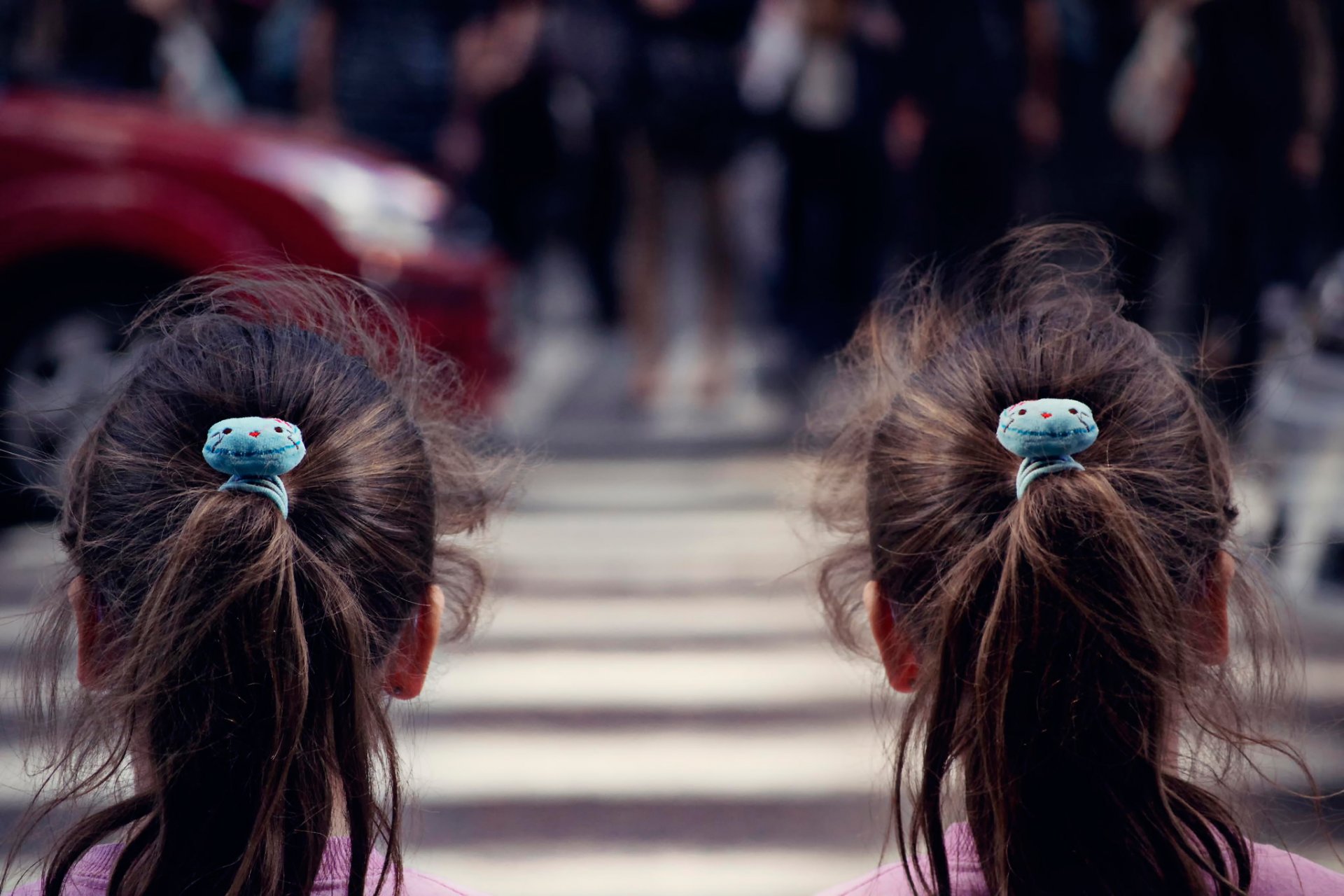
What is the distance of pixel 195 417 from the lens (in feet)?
5.15

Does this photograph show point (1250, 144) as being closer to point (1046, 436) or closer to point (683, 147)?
point (683, 147)

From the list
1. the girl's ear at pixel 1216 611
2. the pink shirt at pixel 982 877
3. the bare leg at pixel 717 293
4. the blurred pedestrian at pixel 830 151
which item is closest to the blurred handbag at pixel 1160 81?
the blurred pedestrian at pixel 830 151

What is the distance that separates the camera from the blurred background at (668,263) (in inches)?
139

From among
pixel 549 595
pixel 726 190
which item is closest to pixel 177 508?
pixel 549 595

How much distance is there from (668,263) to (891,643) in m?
9.41

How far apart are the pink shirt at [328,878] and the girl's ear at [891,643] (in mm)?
547

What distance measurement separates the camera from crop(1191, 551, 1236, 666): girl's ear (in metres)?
1.61

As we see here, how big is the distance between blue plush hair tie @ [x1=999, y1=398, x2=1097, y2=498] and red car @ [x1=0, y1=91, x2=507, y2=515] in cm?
368

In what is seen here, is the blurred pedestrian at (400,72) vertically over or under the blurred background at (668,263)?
over

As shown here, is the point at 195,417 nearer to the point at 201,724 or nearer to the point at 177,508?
Answer: the point at 177,508

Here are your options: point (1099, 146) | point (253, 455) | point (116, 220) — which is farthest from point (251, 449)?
point (1099, 146)

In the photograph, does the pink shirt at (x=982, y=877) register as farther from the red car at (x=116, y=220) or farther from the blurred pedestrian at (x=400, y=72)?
the blurred pedestrian at (x=400, y=72)

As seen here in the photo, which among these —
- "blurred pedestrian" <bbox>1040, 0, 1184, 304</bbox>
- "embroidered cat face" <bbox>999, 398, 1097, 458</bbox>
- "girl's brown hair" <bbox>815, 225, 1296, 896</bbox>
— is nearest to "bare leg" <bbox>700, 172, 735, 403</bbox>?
"blurred pedestrian" <bbox>1040, 0, 1184, 304</bbox>

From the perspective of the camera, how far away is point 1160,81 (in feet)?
22.9
